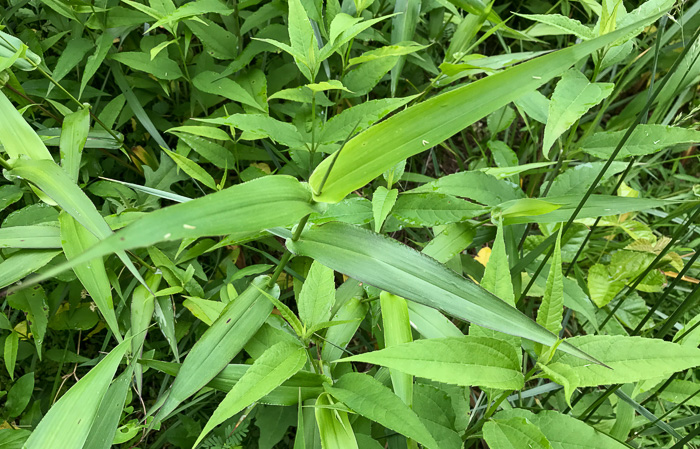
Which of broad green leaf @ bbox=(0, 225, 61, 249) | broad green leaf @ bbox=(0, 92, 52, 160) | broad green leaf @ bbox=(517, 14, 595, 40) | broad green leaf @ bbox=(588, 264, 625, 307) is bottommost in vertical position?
broad green leaf @ bbox=(588, 264, 625, 307)

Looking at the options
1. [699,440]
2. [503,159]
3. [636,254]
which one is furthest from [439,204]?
[699,440]

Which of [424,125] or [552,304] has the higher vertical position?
A: [424,125]

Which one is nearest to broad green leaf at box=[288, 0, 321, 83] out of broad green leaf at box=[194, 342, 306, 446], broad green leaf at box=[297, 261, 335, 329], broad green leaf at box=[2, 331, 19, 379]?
broad green leaf at box=[297, 261, 335, 329]

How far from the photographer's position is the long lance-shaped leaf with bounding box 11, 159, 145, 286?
0.57 m

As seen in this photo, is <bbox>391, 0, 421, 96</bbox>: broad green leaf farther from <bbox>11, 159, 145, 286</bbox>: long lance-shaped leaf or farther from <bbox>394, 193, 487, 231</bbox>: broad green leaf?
<bbox>11, 159, 145, 286</bbox>: long lance-shaped leaf

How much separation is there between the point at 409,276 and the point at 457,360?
10 centimetres

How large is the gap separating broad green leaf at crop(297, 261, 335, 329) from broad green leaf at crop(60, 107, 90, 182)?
0.47 meters

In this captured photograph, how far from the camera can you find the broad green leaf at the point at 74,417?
50 centimetres

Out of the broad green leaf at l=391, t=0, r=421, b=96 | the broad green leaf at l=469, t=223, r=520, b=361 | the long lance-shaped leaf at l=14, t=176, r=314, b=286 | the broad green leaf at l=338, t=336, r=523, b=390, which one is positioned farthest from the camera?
the broad green leaf at l=391, t=0, r=421, b=96

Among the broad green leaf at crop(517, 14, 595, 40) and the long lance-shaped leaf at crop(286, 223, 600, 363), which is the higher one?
the broad green leaf at crop(517, 14, 595, 40)

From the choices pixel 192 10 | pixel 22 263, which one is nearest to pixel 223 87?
pixel 192 10

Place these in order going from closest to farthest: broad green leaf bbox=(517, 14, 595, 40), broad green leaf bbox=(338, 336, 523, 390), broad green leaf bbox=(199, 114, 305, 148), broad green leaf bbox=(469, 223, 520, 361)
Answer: broad green leaf bbox=(338, 336, 523, 390) < broad green leaf bbox=(469, 223, 520, 361) < broad green leaf bbox=(517, 14, 595, 40) < broad green leaf bbox=(199, 114, 305, 148)

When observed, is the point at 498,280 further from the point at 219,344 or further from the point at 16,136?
the point at 16,136

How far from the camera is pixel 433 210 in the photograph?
707 millimetres
